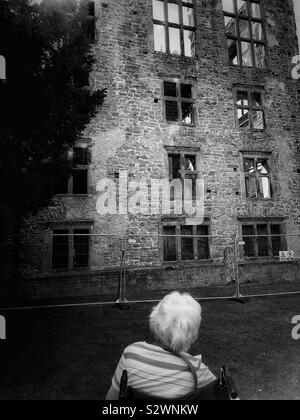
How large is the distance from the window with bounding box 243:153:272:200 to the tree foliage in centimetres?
760

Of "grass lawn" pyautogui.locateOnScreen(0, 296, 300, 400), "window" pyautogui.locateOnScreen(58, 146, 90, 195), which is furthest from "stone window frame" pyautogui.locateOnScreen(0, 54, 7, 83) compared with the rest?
"window" pyautogui.locateOnScreen(58, 146, 90, 195)

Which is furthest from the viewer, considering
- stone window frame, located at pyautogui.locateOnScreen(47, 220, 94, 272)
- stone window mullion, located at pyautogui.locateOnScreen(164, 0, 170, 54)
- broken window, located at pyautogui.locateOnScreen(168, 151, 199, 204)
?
stone window mullion, located at pyautogui.locateOnScreen(164, 0, 170, 54)

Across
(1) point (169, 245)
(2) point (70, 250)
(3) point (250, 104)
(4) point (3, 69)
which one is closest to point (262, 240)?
(1) point (169, 245)

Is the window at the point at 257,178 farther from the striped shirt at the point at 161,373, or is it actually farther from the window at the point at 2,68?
the striped shirt at the point at 161,373

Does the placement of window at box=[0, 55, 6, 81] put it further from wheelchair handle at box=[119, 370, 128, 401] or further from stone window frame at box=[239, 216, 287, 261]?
stone window frame at box=[239, 216, 287, 261]

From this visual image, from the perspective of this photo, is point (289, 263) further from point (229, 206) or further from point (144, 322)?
point (144, 322)

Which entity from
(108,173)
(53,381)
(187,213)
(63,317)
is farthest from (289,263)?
(53,381)

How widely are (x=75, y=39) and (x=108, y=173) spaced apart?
14.5 ft

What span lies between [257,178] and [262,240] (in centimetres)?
255

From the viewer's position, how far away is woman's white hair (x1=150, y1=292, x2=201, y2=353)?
190 cm

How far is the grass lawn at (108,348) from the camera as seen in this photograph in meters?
3.08

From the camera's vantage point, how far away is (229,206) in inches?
442

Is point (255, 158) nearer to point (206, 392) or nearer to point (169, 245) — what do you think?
point (169, 245)
